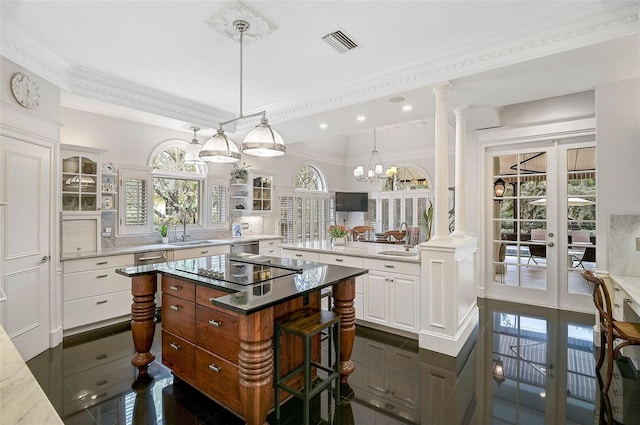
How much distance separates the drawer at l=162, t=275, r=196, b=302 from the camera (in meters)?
2.46

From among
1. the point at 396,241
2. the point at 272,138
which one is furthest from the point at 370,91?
the point at 396,241

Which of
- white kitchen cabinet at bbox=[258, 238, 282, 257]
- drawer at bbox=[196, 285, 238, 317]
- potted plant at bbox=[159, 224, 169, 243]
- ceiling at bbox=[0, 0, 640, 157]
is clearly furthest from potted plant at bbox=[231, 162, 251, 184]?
drawer at bbox=[196, 285, 238, 317]

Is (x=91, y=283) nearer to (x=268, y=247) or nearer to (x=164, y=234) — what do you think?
(x=164, y=234)

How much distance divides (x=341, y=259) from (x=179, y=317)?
2065 millimetres

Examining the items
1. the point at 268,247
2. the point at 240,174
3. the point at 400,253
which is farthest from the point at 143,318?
the point at 240,174

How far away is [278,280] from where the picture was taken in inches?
94.3

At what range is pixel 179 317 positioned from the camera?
259 cm

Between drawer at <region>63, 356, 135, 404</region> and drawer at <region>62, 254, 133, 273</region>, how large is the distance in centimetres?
132

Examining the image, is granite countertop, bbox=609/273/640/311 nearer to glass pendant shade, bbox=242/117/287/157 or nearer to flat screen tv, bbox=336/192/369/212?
glass pendant shade, bbox=242/117/287/157

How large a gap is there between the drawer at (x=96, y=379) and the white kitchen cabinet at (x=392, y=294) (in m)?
2.51

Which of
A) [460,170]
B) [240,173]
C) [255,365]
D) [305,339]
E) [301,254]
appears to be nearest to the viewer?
[255,365]

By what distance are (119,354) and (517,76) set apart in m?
4.80

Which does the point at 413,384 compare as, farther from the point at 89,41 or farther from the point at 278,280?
the point at 89,41

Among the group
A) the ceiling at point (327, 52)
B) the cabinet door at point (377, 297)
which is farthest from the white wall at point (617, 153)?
the cabinet door at point (377, 297)
